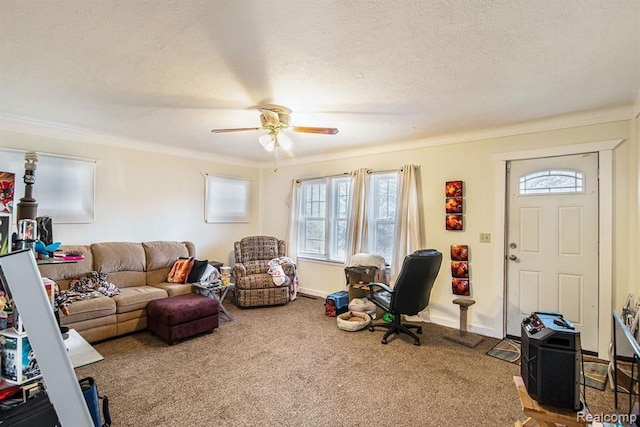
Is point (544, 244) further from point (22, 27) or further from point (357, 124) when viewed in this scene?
point (22, 27)

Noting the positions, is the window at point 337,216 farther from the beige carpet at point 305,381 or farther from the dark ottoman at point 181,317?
the dark ottoman at point 181,317

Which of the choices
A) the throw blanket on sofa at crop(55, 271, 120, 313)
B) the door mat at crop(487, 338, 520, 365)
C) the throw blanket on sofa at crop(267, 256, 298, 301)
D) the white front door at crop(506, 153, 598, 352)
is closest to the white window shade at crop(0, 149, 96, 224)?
the throw blanket on sofa at crop(55, 271, 120, 313)

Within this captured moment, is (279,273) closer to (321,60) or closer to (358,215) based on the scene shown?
(358,215)

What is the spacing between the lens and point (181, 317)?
10.8 ft

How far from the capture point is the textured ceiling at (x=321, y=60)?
1632 millimetres

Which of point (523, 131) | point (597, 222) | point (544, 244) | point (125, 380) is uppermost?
point (523, 131)

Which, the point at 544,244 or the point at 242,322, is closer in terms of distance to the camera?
the point at 544,244

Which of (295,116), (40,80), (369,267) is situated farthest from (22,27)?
(369,267)

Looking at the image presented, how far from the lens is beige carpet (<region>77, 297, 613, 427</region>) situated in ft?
6.95

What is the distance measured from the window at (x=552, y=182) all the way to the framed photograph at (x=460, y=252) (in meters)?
0.89

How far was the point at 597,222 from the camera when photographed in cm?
305

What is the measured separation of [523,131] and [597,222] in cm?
118

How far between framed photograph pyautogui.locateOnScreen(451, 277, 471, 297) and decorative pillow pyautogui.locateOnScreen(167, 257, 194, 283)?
350 cm

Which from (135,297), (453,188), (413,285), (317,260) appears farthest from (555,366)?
(317,260)
